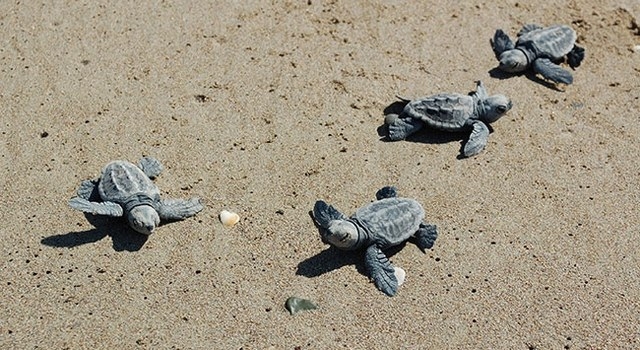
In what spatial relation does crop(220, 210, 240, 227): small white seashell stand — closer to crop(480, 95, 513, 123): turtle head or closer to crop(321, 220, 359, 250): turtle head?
crop(321, 220, 359, 250): turtle head

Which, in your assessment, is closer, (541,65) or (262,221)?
(262,221)

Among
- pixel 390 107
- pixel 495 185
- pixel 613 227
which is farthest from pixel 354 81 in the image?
pixel 613 227

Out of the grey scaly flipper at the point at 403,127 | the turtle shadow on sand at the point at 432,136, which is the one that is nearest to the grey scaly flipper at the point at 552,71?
the turtle shadow on sand at the point at 432,136

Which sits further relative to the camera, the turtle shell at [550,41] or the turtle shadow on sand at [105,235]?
the turtle shell at [550,41]

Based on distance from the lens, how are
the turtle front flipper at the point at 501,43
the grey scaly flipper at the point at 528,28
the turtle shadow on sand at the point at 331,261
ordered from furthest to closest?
the grey scaly flipper at the point at 528,28 → the turtle front flipper at the point at 501,43 → the turtle shadow on sand at the point at 331,261

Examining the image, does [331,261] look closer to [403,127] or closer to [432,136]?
[403,127]

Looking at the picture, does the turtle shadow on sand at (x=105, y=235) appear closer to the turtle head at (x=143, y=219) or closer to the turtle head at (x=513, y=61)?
the turtle head at (x=143, y=219)

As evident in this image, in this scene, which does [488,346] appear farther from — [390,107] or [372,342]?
[390,107]

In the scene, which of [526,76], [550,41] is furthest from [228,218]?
[550,41]
